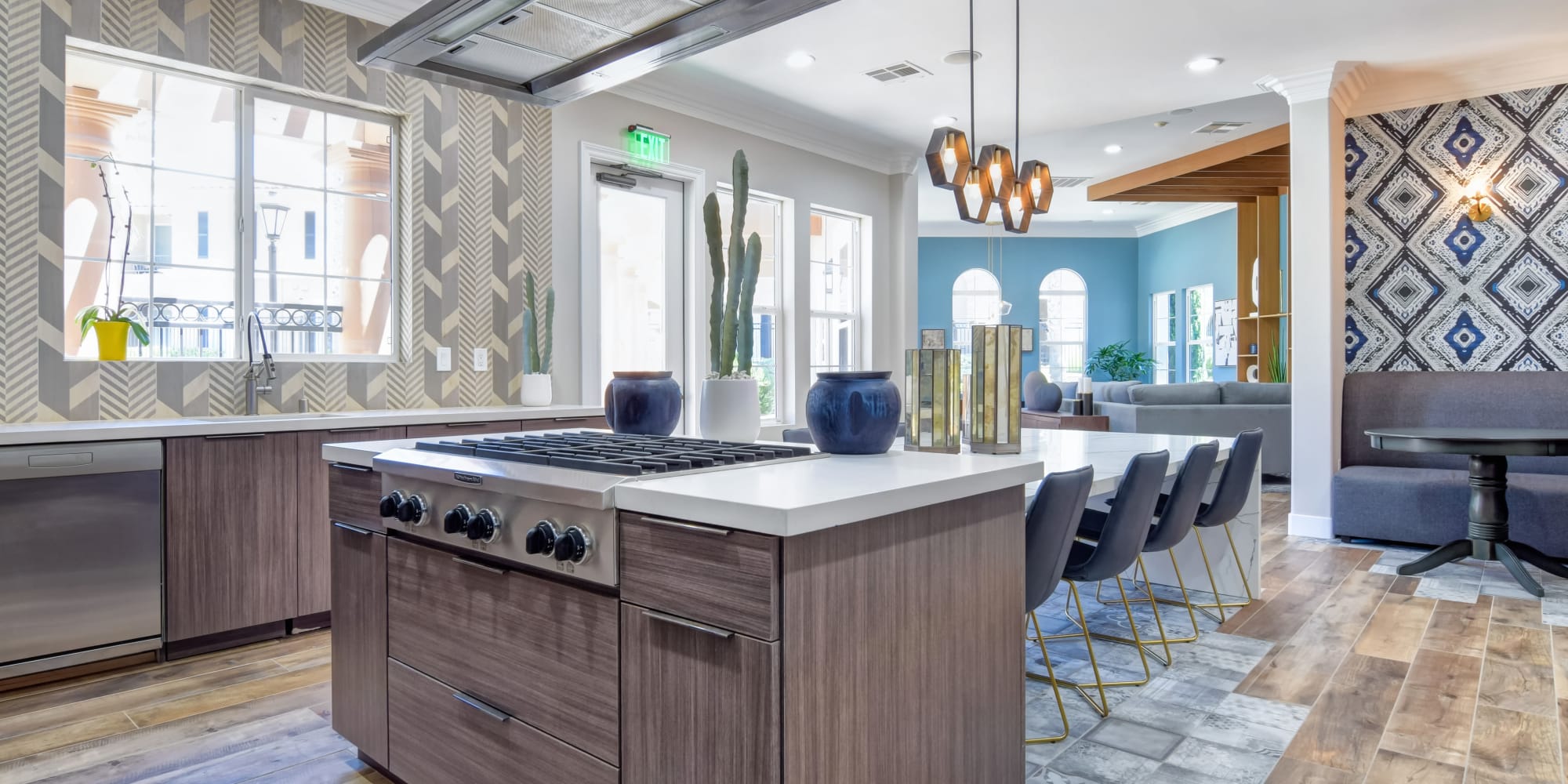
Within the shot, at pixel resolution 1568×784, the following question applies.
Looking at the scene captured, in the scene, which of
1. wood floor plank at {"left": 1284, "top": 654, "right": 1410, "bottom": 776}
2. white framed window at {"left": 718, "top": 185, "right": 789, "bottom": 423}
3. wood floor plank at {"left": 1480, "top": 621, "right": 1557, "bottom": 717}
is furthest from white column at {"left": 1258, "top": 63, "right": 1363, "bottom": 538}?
white framed window at {"left": 718, "top": 185, "right": 789, "bottom": 423}

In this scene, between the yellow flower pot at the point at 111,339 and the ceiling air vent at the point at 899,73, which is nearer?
the yellow flower pot at the point at 111,339

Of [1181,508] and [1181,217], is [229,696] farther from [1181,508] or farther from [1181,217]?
[1181,217]

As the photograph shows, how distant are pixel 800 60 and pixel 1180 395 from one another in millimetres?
4304

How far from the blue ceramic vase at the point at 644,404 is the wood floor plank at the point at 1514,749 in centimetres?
209

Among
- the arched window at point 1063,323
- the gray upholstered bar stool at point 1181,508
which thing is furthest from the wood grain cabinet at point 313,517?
the arched window at point 1063,323

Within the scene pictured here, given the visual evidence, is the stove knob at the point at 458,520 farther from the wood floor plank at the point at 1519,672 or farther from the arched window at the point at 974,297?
the arched window at the point at 974,297

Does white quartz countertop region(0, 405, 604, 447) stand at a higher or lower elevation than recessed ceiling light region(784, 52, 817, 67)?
lower

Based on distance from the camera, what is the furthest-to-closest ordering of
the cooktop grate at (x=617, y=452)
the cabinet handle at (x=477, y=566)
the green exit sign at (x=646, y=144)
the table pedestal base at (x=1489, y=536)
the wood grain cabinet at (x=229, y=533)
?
the green exit sign at (x=646, y=144), the table pedestal base at (x=1489, y=536), the wood grain cabinet at (x=229, y=533), the cabinet handle at (x=477, y=566), the cooktop grate at (x=617, y=452)

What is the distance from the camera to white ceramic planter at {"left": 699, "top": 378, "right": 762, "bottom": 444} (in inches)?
83.1

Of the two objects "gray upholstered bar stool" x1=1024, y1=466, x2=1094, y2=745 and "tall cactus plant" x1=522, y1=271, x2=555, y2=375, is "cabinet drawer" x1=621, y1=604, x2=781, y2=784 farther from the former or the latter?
"tall cactus plant" x1=522, y1=271, x2=555, y2=375

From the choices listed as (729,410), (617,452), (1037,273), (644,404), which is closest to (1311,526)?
(729,410)

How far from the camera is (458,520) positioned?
1.59 metres

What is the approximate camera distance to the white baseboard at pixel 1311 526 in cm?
502

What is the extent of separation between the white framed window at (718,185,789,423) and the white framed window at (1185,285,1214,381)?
6.62m
